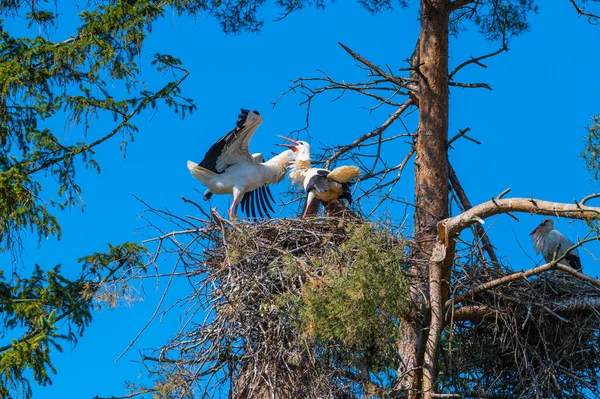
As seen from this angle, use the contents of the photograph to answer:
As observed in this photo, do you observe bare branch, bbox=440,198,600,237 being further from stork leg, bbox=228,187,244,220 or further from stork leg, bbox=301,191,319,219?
stork leg, bbox=228,187,244,220

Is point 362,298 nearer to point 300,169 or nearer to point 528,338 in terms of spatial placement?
point 528,338

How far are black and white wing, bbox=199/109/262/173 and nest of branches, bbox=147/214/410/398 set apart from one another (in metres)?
2.16

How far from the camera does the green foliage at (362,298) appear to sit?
29.8 feet

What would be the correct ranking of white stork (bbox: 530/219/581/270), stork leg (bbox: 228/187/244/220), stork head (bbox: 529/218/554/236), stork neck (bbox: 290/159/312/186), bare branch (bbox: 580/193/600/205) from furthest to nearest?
1. stork head (bbox: 529/218/554/236)
2. white stork (bbox: 530/219/581/270)
3. stork leg (bbox: 228/187/244/220)
4. stork neck (bbox: 290/159/312/186)
5. bare branch (bbox: 580/193/600/205)

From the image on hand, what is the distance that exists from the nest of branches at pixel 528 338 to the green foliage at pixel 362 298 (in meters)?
1.34

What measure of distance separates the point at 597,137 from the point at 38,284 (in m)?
5.85

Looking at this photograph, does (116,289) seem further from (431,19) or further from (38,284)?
(431,19)

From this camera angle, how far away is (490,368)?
10977 millimetres

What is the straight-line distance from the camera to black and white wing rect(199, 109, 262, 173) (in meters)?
12.6

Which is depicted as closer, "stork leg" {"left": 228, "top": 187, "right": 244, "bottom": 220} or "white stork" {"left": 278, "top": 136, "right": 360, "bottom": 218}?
"white stork" {"left": 278, "top": 136, "right": 360, "bottom": 218}

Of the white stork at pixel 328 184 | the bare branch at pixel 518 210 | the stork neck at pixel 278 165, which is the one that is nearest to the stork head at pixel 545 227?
the white stork at pixel 328 184

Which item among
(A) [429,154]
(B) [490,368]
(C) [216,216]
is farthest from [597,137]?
(C) [216,216]

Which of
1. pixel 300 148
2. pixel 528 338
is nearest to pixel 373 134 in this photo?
pixel 300 148

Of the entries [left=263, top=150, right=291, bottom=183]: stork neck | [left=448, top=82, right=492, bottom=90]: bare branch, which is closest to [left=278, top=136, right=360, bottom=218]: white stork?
[left=263, top=150, right=291, bottom=183]: stork neck
